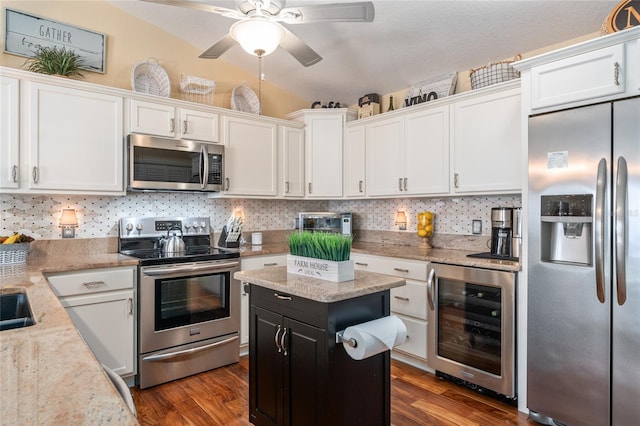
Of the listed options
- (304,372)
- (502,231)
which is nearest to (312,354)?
(304,372)

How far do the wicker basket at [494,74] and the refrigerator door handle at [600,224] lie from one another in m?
1.14

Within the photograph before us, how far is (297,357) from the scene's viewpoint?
179 centimetres

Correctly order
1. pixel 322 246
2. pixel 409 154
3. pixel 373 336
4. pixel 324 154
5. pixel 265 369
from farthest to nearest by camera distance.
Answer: pixel 324 154 → pixel 409 154 → pixel 265 369 → pixel 322 246 → pixel 373 336

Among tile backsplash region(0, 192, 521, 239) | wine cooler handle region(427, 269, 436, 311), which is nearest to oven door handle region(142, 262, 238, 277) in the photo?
tile backsplash region(0, 192, 521, 239)

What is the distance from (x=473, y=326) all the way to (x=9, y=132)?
3467mm

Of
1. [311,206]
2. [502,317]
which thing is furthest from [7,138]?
[502,317]

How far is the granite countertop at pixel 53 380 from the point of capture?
0.70 meters

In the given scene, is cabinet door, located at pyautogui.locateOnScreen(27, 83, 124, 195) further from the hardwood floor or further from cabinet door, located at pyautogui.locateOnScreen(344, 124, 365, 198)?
cabinet door, located at pyautogui.locateOnScreen(344, 124, 365, 198)

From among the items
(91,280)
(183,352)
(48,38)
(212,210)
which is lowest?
(183,352)

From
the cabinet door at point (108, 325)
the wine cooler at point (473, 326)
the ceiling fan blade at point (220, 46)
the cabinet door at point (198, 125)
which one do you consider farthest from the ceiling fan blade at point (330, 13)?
the cabinet door at point (108, 325)

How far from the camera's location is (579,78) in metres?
2.12

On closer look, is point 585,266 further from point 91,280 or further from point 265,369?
point 91,280

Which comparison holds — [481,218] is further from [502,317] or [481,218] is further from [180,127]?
[180,127]

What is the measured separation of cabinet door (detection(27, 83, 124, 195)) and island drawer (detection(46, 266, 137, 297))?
2.17 ft
